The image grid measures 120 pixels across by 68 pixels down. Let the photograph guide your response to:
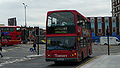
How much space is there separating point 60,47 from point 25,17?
71079 millimetres

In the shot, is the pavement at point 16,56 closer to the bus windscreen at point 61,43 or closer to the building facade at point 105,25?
the bus windscreen at point 61,43

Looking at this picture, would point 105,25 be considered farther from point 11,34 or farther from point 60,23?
point 60,23

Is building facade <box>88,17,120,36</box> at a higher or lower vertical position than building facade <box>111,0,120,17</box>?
lower

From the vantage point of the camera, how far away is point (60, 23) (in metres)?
19.7

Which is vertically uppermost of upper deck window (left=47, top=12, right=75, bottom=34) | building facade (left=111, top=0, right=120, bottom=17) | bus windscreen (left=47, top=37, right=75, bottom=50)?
building facade (left=111, top=0, right=120, bottom=17)

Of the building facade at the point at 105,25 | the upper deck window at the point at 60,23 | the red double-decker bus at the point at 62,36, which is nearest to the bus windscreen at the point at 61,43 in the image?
the red double-decker bus at the point at 62,36

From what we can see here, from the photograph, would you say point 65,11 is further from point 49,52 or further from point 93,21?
point 93,21

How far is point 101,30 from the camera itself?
364 ft

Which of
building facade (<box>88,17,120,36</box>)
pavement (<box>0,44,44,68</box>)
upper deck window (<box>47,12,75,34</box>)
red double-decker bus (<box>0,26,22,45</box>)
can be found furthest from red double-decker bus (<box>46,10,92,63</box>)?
building facade (<box>88,17,120,36</box>)

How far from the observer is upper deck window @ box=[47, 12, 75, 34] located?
19.5 metres

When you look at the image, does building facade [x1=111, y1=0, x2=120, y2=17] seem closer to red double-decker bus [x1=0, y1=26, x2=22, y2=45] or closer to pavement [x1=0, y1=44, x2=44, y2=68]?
red double-decker bus [x1=0, y1=26, x2=22, y2=45]

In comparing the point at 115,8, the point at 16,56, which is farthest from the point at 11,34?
the point at 115,8

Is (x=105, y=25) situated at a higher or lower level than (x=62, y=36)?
higher

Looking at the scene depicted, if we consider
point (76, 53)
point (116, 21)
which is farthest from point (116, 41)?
point (76, 53)
